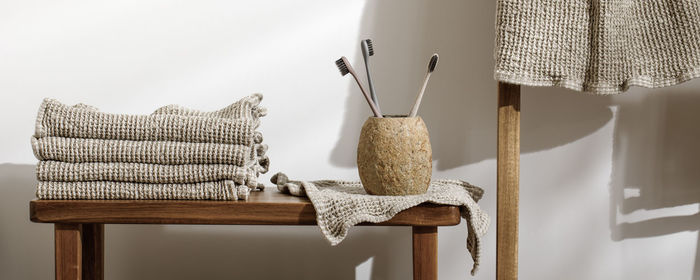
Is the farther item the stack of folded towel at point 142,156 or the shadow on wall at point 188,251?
the shadow on wall at point 188,251

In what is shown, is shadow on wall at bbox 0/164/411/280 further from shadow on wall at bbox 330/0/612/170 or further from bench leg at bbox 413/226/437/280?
bench leg at bbox 413/226/437/280

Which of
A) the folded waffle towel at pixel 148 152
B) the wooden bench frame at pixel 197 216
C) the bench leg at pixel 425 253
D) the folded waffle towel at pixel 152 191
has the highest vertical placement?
the folded waffle towel at pixel 148 152

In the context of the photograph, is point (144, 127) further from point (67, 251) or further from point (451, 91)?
point (451, 91)

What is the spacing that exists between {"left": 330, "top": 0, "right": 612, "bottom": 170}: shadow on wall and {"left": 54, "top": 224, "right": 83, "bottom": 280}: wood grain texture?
0.47 meters

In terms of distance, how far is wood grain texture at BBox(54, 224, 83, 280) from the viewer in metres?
0.83

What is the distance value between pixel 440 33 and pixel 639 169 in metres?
0.44

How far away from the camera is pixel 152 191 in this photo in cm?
→ 84

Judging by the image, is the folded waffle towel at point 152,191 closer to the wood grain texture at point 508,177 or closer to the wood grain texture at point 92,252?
the wood grain texture at point 92,252

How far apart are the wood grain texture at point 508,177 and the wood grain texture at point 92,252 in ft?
2.12

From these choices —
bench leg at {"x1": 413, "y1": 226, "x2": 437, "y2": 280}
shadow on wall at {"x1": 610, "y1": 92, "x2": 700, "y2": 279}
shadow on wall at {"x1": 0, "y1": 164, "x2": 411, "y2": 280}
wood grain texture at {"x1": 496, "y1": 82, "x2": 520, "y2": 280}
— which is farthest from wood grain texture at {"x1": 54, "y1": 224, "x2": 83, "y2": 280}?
shadow on wall at {"x1": 610, "y1": 92, "x2": 700, "y2": 279}

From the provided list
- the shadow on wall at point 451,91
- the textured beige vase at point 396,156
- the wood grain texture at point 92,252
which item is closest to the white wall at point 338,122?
the shadow on wall at point 451,91

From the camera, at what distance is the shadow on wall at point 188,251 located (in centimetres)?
115

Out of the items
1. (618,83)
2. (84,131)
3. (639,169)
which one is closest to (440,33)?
(618,83)

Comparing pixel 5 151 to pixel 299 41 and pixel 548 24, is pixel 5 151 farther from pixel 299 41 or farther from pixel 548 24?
pixel 548 24
